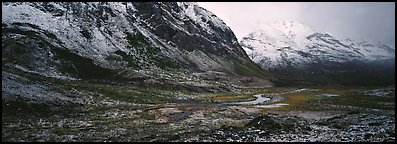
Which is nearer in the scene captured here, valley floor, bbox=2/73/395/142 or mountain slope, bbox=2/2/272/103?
valley floor, bbox=2/73/395/142

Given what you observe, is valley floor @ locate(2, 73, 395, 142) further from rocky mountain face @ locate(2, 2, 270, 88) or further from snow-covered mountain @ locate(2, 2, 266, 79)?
snow-covered mountain @ locate(2, 2, 266, 79)

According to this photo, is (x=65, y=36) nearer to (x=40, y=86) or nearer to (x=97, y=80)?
(x=97, y=80)

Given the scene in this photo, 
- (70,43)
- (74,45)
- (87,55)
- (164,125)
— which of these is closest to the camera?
(164,125)

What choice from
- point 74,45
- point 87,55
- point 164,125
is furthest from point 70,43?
point 164,125

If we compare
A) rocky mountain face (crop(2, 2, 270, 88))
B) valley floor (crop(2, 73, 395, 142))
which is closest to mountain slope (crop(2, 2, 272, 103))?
rocky mountain face (crop(2, 2, 270, 88))

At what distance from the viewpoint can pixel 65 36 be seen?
159375 mm

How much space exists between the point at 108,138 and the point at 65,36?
428 ft

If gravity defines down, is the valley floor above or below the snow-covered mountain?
below

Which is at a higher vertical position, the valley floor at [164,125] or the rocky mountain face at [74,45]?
the rocky mountain face at [74,45]

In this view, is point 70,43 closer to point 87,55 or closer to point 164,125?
point 87,55

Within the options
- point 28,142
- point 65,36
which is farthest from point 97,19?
point 28,142

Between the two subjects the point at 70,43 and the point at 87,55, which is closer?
the point at 87,55

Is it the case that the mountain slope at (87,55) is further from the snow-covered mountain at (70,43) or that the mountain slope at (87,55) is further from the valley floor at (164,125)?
the valley floor at (164,125)

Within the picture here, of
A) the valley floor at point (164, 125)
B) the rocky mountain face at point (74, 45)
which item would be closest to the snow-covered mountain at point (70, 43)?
the rocky mountain face at point (74, 45)
